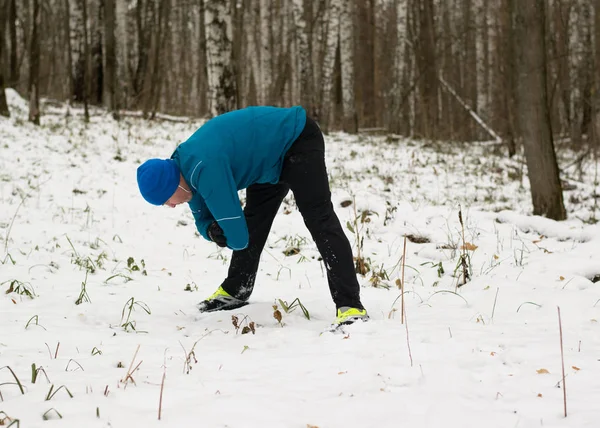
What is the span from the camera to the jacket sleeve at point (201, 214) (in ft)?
10.00

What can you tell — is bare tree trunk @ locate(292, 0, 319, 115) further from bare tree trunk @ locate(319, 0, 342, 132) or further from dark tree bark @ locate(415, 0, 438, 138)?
dark tree bark @ locate(415, 0, 438, 138)

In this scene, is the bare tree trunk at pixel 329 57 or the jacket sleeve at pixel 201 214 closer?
the jacket sleeve at pixel 201 214

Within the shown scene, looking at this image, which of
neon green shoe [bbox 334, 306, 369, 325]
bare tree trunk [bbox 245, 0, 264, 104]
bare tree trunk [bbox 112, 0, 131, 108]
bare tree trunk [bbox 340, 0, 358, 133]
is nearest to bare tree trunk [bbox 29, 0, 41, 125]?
bare tree trunk [bbox 112, 0, 131, 108]

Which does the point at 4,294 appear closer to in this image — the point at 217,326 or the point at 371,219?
the point at 217,326

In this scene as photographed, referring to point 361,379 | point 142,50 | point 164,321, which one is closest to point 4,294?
point 164,321

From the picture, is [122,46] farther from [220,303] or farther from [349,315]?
[349,315]

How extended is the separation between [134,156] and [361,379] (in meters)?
7.16

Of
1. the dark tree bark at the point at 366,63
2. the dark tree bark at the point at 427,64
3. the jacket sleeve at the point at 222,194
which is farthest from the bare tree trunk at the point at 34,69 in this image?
the dark tree bark at the point at 366,63

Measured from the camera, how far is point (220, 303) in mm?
3559

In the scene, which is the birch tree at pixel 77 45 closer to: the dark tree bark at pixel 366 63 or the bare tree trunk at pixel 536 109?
the bare tree trunk at pixel 536 109

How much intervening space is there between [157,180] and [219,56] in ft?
25.0

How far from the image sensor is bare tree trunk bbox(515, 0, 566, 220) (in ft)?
18.2

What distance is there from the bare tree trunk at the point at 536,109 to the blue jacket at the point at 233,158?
3675 mm

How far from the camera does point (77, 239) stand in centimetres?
516
